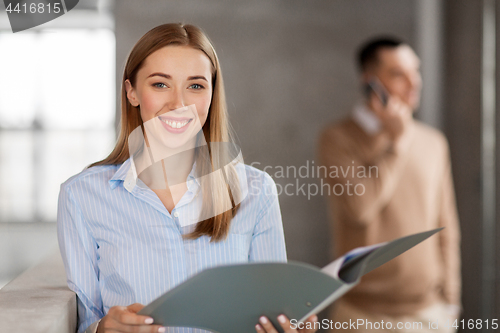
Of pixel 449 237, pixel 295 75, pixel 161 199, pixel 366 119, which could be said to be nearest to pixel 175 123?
pixel 161 199

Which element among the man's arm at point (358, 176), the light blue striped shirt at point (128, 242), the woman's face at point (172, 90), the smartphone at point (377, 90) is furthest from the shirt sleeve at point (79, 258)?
the smartphone at point (377, 90)

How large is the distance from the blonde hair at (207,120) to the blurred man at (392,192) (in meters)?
0.42

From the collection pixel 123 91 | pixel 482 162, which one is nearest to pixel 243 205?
pixel 123 91

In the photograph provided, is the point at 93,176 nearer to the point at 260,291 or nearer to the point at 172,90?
the point at 172,90

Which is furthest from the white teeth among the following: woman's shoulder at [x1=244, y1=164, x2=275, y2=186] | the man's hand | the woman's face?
the man's hand

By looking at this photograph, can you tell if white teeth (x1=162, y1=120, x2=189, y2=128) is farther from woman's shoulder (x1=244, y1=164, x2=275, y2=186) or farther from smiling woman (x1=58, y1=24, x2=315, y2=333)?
woman's shoulder (x1=244, y1=164, x2=275, y2=186)

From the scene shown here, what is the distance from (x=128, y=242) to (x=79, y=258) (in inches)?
2.3

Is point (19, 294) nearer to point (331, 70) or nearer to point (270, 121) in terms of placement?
point (270, 121)

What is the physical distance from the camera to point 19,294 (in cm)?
47

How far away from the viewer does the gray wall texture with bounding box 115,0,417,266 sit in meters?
0.82

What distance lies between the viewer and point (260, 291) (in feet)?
1.22

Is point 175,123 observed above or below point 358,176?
above

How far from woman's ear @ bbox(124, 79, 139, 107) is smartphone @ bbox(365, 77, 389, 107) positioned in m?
0.59

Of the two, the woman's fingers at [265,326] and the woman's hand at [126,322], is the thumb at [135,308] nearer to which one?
the woman's hand at [126,322]
